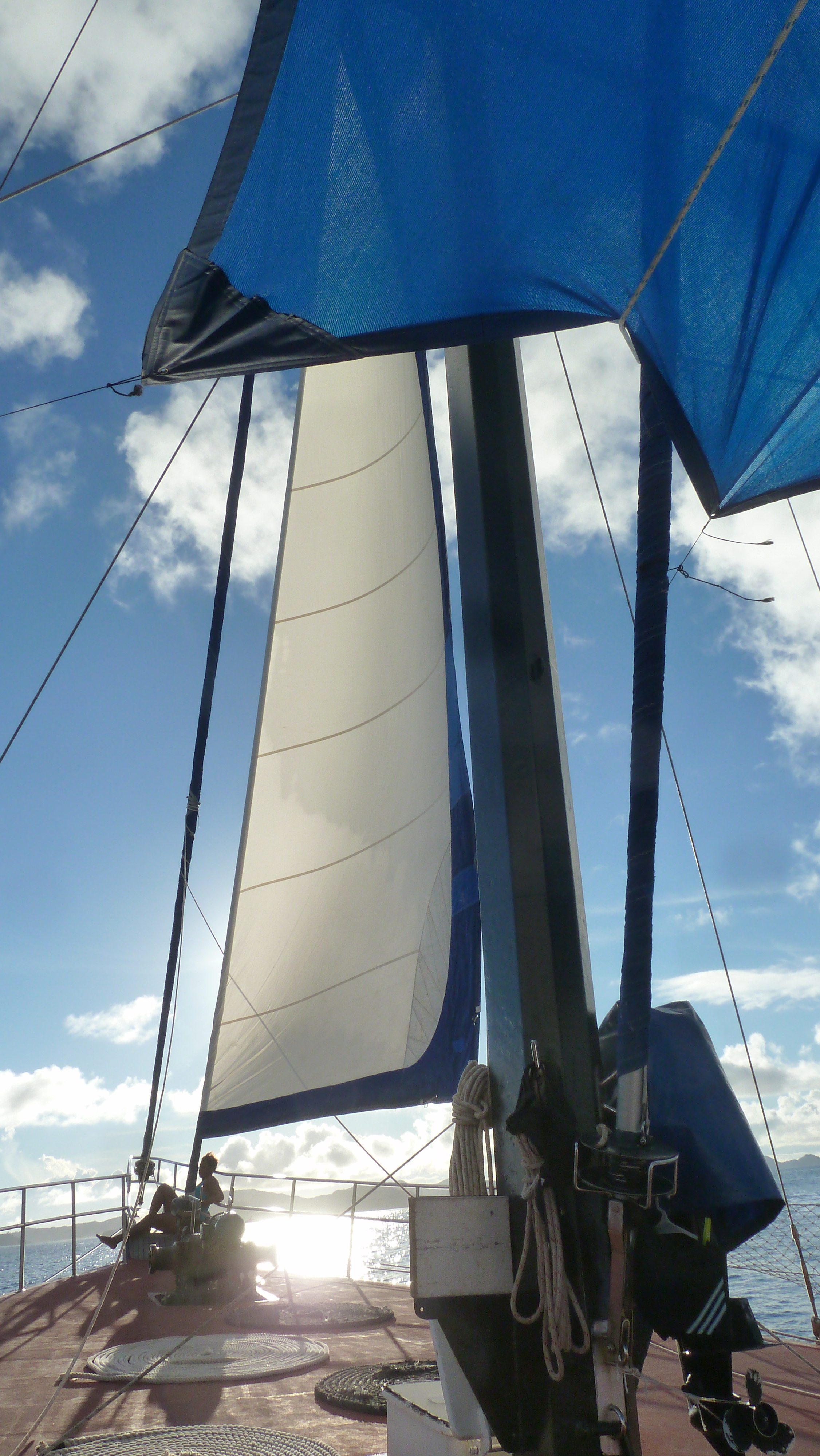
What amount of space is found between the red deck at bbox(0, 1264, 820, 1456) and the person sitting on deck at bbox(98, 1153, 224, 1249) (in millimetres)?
1229

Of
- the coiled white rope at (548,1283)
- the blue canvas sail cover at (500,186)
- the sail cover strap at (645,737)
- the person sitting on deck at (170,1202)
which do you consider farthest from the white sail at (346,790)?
the blue canvas sail cover at (500,186)

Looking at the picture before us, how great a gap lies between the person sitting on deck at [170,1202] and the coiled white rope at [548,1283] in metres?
6.53

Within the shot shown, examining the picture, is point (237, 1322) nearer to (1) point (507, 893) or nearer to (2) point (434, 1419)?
(2) point (434, 1419)

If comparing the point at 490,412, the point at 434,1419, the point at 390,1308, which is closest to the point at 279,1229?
the point at 390,1308

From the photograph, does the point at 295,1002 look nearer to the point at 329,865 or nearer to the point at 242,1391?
the point at 329,865

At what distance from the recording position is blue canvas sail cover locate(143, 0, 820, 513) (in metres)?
2.27

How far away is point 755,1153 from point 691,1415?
2.04ft

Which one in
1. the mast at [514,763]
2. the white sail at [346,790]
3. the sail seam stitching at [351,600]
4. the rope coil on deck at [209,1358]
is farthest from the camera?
the sail seam stitching at [351,600]

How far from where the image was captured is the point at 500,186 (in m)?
2.51

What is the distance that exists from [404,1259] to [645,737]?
70599 mm

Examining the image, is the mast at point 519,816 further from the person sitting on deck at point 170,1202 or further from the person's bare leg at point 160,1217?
the person's bare leg at point 160,1217

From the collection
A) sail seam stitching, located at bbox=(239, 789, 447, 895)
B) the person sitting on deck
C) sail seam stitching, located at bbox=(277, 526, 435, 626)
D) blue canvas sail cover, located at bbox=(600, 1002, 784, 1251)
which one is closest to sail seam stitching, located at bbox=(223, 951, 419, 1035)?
sail seam stitching, located at bbox=(239, 789, 447, 895)

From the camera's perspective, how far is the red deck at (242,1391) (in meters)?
3.77

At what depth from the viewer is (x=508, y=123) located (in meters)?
2.43
